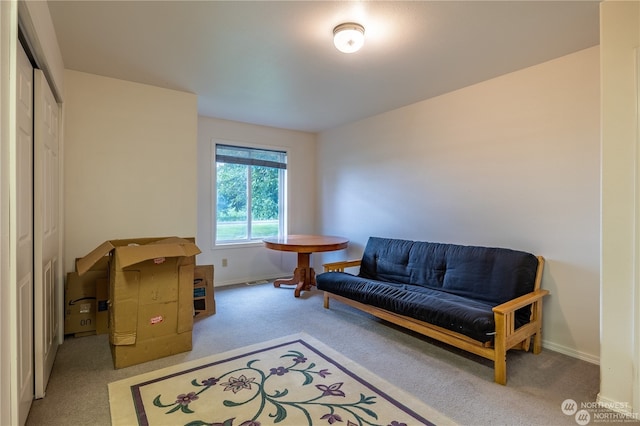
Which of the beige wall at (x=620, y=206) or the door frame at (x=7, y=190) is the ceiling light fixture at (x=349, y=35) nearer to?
the beige wall at (x=620, y=206)

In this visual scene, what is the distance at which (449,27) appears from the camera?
216 centimetres

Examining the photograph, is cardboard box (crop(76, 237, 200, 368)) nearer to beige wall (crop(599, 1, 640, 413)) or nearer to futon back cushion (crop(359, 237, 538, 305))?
futon back cushion (crop(359, 237, 538, 305))

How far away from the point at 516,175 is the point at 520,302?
1176 millimetres

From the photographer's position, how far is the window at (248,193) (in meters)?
4.68

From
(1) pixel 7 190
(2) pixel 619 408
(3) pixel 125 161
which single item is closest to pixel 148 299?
(1) pixel 7 190

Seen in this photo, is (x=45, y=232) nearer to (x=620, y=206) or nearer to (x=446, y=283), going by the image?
(x=446, y=283)

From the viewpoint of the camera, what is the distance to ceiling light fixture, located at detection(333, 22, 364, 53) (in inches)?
82.4

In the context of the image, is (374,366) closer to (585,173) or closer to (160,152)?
(585,173)

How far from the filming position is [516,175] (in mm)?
2879

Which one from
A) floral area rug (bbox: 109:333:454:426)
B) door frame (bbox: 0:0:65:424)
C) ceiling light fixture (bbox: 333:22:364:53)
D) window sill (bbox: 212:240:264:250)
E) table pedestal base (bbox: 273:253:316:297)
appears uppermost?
ceiling light fixture (bbox: 333:22:364:53)

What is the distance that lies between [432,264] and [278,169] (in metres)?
2.90

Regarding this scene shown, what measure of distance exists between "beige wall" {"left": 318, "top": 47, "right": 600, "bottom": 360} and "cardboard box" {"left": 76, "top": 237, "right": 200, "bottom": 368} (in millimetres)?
2522

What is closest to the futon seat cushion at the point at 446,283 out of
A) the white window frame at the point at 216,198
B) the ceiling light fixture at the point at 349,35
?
the white window frame at the point at 216,198

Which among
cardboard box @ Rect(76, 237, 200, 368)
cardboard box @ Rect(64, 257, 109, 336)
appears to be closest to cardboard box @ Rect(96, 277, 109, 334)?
cardboard box @ Rect(64, 257, 109, 336)
